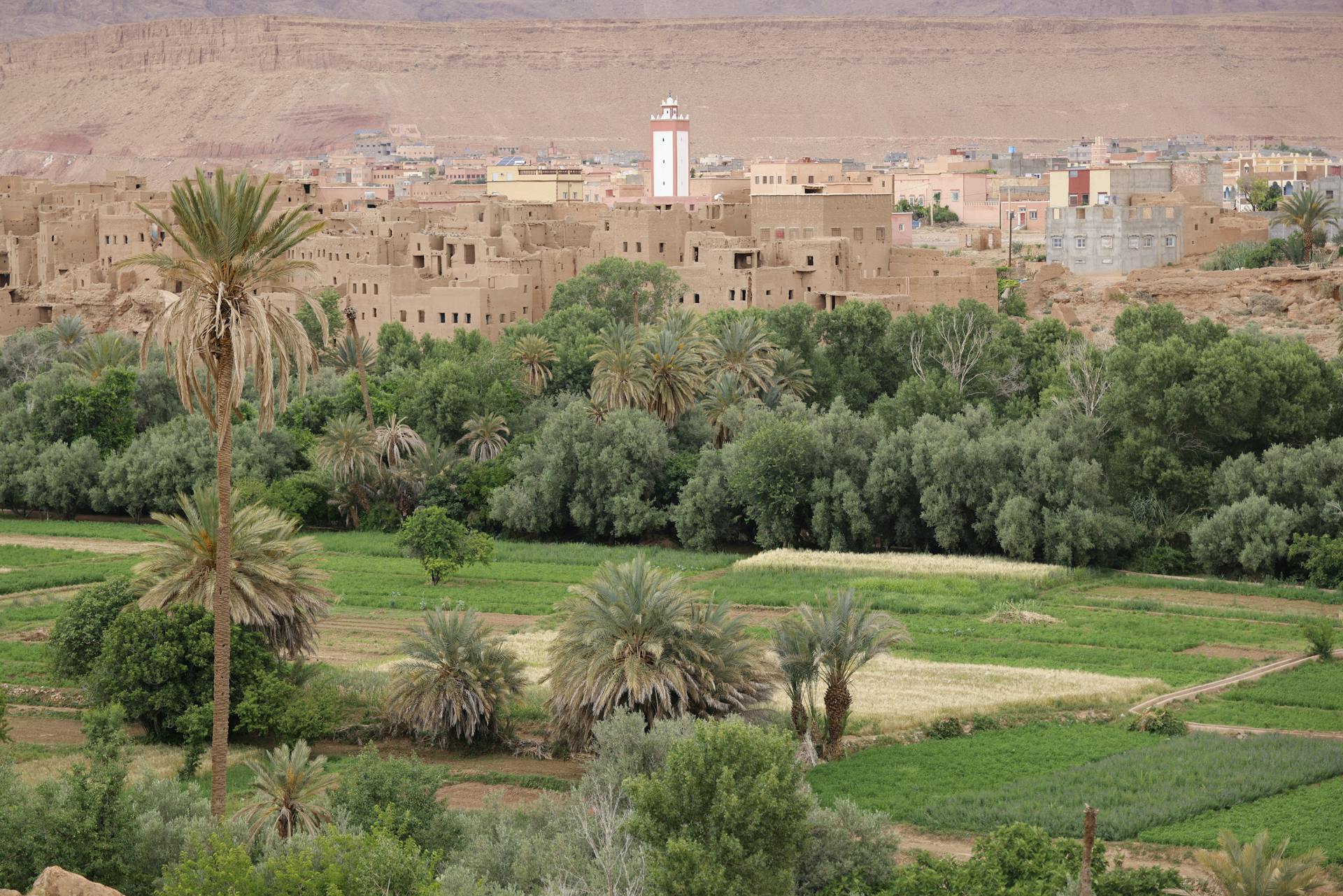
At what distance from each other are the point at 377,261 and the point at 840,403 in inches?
983

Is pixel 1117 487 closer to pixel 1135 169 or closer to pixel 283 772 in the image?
pixel 283 772

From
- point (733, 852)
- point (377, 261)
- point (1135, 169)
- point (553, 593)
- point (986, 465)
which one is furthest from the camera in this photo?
point (1135, 169)

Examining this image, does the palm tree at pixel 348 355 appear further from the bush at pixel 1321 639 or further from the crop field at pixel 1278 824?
the crop field at pixel 1278 824

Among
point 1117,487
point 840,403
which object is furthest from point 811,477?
point 1117,487

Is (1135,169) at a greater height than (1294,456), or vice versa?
(1135,169)

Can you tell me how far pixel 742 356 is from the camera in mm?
50594

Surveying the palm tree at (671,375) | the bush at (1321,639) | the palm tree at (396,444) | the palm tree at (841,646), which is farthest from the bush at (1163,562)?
the palm tree at (396,444)

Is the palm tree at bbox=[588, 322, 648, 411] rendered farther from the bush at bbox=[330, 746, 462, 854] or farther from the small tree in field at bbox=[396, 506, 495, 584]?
the bush at bbox=[330, 746, 462, 854]

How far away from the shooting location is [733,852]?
64.5 feet

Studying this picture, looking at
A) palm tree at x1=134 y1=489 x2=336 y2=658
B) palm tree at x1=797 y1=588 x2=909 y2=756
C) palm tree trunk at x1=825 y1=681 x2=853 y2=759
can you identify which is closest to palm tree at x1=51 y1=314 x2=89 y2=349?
palm tree at x1=134 y1=489 x2=336 y2=658

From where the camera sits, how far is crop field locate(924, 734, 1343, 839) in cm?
2370

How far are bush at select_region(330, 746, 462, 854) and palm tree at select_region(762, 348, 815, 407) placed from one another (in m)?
30.0

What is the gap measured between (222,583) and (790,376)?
31.3 meters

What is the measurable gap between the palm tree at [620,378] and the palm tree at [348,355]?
10102 millimetres
